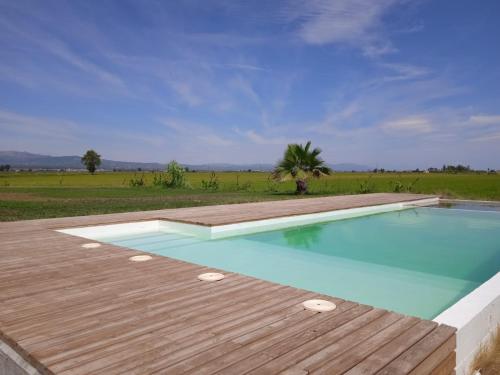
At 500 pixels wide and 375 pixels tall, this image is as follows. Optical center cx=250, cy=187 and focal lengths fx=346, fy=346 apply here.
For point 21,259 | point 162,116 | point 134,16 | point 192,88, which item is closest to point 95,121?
point 162,116

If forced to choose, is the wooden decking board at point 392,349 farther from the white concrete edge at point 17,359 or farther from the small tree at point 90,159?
the small tree at point 90,159

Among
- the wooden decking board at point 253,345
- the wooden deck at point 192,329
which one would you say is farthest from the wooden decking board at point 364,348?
the wooden decking board at point 253,345

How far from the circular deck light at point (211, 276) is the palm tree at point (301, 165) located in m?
11.1

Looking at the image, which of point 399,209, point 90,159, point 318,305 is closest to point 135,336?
point 318,305

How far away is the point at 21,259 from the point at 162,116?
25168 mm

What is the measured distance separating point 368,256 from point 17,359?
523cm

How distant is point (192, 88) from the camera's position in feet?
65.9

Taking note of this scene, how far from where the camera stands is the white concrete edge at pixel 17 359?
1.68 meters

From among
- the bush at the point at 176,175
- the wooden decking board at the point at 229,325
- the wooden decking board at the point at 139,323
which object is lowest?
the wooden decking board at the point at 139,323

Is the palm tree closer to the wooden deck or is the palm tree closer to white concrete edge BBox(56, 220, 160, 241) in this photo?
white concrete edge BBox(56, 220, 160, 241)

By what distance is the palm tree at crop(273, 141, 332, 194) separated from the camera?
→ 14.3 metres

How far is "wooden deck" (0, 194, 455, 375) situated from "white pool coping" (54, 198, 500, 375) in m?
0.34

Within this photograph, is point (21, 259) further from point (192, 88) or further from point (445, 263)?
point (192, 88)

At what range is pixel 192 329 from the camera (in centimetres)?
204
